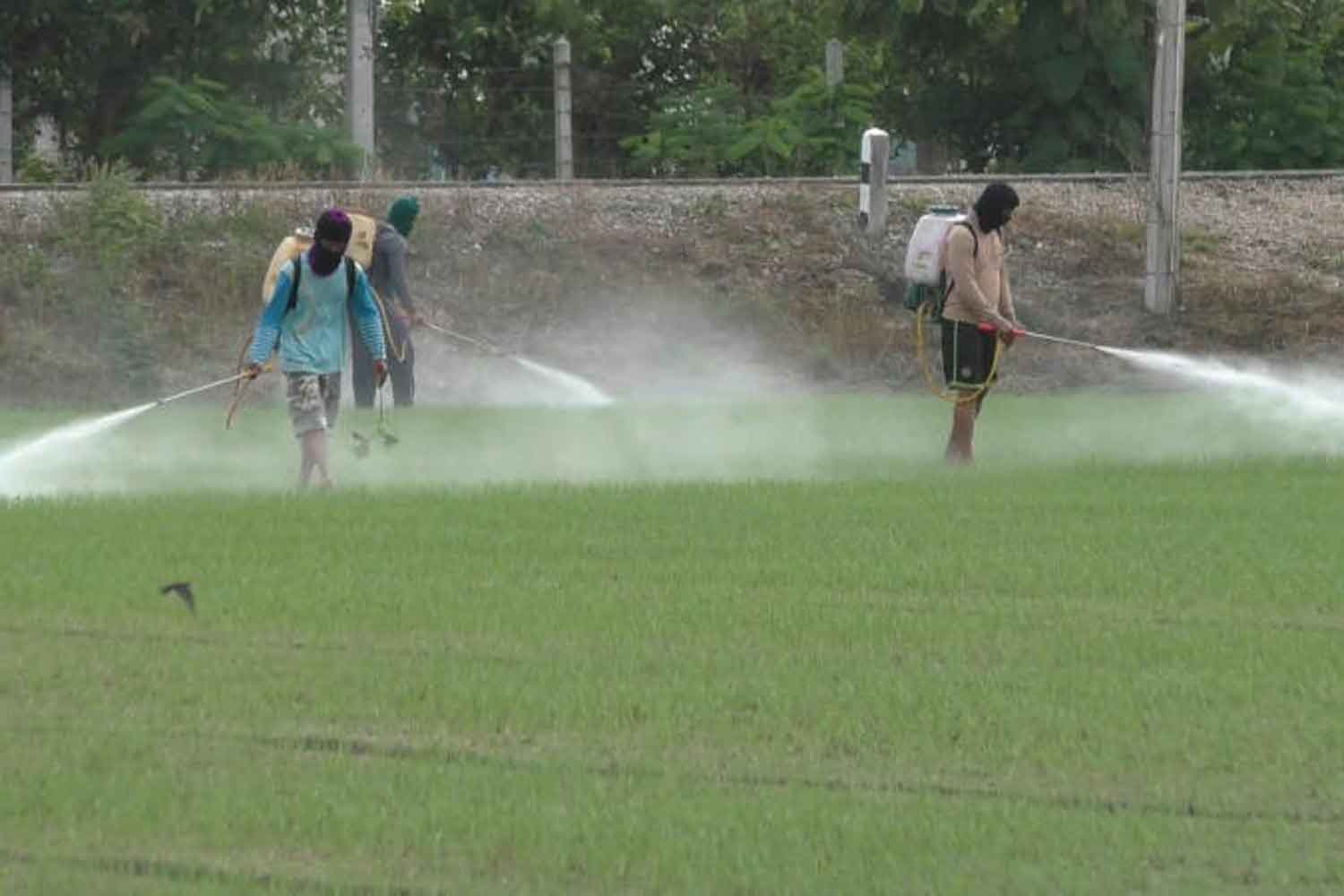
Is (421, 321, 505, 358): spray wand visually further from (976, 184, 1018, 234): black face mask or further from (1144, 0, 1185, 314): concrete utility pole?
(1144, 0, 1185, 314): concrete utility pole

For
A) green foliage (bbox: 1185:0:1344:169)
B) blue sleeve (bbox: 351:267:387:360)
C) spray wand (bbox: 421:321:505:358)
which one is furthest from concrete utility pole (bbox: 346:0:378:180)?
blue sleeve (bbox: 351:267:387:360)

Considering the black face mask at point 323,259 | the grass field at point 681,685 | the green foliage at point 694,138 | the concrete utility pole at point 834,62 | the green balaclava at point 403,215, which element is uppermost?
the concrete utility pole at point 834,62

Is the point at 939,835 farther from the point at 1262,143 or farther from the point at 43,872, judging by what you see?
the point at 1262,143

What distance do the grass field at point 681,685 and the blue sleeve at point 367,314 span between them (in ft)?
2.71

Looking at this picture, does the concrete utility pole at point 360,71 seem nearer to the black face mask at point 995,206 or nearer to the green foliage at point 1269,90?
the green foliage at point 1269,90

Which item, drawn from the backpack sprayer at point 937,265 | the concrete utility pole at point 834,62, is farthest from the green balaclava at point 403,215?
the concrete utility pole at point 834,62

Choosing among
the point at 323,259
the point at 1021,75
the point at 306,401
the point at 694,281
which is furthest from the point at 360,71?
the point at 323,259

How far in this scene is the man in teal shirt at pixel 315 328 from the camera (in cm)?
1524

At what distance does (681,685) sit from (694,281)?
67.7ft

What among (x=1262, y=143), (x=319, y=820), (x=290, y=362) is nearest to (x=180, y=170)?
(x=1262, y=143)

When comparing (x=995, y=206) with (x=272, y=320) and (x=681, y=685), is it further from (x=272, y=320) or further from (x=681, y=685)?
(x=681, y=685)

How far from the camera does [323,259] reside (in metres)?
15.2

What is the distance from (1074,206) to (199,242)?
9465 millimetres

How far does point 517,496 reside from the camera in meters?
14.9
